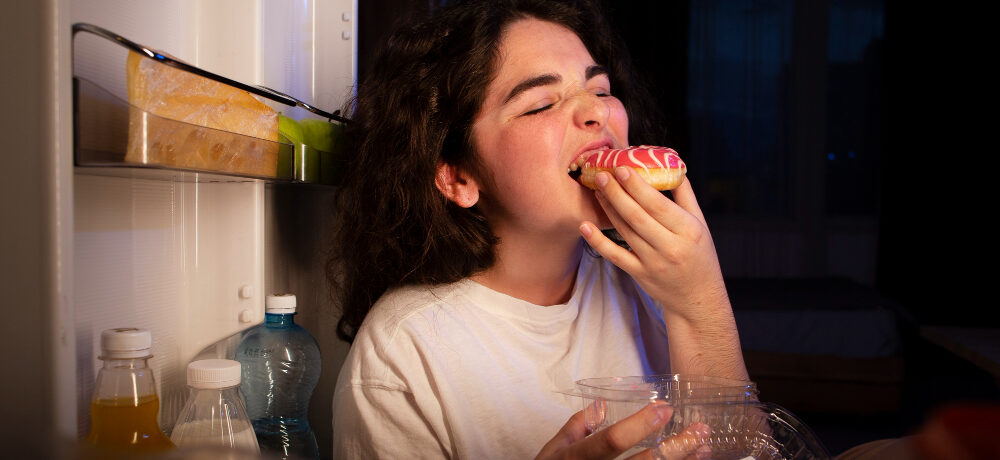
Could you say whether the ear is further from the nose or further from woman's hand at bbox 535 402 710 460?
woman's hand at bbox 535 402 710 460

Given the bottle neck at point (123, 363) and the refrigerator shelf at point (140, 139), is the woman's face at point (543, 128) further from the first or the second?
the bottle neck at point (123, 363)

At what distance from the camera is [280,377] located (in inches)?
53.5

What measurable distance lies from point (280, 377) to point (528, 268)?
542 mm

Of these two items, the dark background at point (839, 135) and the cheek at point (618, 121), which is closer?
the cheek at point (618, 121)

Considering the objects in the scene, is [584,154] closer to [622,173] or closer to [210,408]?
[622,173]

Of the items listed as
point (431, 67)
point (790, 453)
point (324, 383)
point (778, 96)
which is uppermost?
point (778, 96)

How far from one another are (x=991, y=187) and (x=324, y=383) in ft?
17.9

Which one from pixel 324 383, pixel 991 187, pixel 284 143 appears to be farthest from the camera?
pixel 991 187

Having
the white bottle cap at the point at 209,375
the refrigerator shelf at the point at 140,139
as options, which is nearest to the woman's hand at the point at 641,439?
the white bottle cap at the point at 209,375

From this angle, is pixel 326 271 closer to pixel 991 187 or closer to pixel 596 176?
pixel 596 176

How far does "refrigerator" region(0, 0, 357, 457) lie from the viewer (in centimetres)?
66

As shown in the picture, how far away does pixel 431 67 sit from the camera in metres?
1.56

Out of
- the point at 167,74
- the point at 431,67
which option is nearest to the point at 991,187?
the point at 431,67

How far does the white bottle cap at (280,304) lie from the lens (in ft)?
4.13
